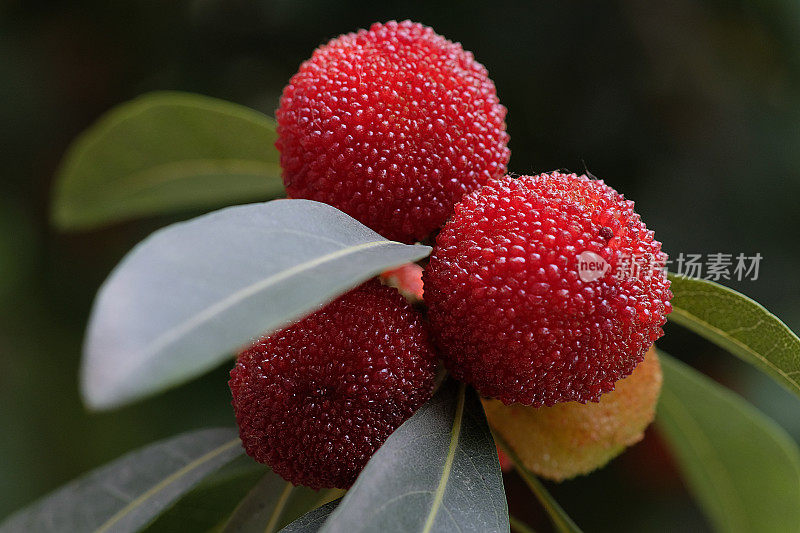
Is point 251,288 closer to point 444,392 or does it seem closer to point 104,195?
point 444,392

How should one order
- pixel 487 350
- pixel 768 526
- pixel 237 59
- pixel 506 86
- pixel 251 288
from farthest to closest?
pixel 237 59 → pixel 506 86 → pixel 768 526 → pixel 487 350 → pixel 251 288

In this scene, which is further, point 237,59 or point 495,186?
point 237,59

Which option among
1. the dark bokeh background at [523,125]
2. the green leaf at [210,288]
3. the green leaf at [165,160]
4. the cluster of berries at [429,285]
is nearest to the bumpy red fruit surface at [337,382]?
the cluster of berries at [429,285]

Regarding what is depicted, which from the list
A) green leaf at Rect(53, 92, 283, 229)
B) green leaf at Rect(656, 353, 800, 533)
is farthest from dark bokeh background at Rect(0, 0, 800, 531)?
green leaf at Rect(53, 92, 283, 229)

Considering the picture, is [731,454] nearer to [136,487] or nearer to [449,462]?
[449,462]

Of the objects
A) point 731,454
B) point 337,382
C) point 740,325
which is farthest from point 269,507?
point 731,454

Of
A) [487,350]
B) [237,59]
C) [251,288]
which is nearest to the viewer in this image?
[251,288]

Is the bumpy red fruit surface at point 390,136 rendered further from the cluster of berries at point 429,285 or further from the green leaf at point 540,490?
the green leaf at point 540,490

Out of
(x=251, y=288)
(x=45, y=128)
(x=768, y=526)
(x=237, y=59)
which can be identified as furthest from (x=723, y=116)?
(x=45, y=128)

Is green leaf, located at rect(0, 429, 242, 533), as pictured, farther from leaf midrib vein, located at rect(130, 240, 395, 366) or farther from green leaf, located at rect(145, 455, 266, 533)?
leaf midrib vein, located at rect(130, 240, 395, 366)

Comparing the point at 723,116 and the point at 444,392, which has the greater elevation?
the point at 723,116
